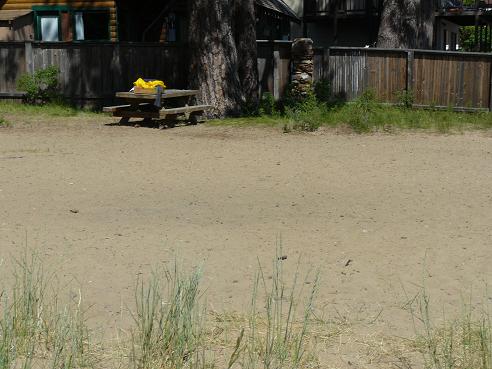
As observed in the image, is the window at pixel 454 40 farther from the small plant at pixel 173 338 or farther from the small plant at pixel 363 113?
the small plant at pixel 173 338

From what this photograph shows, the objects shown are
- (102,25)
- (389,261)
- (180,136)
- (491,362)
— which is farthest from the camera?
(102,25)

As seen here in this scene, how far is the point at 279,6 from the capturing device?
110 feet

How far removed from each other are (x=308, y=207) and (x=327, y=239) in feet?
4.70

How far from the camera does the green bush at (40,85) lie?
1961cm

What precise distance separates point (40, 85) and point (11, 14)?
8.64 metres

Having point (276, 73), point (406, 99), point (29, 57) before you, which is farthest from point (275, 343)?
point (29, 57)

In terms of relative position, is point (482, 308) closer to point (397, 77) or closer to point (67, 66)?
point (397, 77)

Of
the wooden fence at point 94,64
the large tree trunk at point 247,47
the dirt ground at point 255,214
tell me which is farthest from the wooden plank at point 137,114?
the wooden fence at point 94,64

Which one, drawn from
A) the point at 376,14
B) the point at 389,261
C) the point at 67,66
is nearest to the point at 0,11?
the point at 67,66

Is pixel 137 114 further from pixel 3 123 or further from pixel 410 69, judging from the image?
pixel 410 69

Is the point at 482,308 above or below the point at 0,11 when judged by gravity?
below

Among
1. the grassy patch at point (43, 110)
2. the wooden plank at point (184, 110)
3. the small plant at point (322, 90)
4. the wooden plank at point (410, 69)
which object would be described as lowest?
the grassy patch at point (43, 110)

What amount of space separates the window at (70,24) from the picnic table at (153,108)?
36.5 ft

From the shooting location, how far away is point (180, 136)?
1520 cm
